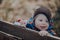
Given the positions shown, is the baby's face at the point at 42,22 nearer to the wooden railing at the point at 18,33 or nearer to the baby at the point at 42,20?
the baby at the point at 42,20

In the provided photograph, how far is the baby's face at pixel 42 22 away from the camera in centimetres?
368

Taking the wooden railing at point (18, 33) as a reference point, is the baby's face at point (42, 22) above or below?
above

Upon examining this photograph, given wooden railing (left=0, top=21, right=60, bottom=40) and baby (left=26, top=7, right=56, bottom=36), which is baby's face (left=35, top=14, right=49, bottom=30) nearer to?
baby (left=26, top=7, right=56, bottom=36)

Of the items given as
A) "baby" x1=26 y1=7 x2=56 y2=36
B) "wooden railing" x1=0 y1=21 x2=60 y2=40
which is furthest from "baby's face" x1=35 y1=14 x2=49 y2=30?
"wooden railing" x1=0 y1=21 x2=60 y2=40

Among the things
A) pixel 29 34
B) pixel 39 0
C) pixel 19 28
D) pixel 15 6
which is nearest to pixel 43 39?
pixel 29 34

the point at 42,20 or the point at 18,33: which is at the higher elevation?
the point at 42,20

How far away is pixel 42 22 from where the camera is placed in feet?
12.1

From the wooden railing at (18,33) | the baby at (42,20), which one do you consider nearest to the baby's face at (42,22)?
the baby at (42,20)

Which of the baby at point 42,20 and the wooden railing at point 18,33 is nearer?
the wooden railing at point 18,33

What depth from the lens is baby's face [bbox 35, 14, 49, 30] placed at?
3.68 metres

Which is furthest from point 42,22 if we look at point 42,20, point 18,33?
point 18,33

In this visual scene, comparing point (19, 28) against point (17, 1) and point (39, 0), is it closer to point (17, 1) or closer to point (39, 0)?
point (17, 1)

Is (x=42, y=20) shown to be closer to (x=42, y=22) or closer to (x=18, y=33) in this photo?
(x=42, y=22)

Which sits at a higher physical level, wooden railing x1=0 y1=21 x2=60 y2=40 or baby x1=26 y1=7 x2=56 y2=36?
baby x1=26 y1=7 x2=56 y2=36
